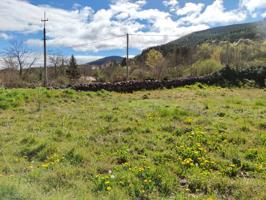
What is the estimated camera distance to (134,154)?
6.28 metres

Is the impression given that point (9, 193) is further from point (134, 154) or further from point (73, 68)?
point (73, 68)

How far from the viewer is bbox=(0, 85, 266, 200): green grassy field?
4676mm

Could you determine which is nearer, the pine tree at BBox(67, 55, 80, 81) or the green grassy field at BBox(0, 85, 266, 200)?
the green grassy field at BBox(0, 85, 266, 200)

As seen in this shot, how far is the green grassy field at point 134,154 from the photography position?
4676 millimetres

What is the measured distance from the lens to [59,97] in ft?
45.0

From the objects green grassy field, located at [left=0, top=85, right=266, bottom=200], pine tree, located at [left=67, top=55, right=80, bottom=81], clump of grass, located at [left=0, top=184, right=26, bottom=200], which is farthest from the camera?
pine tree, located at [left=67, top=55, right=80, bottom=81]

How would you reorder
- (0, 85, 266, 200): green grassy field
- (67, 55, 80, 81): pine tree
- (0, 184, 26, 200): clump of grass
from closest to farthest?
(0, 184, 26, 200): clump of grass → (0, 85, 266, 200): green grassy field → (67, 55, 80, 81): pine tree

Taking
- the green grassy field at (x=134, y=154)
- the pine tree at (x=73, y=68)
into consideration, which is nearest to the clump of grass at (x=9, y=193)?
the green grassy field at (x=134, y=154)

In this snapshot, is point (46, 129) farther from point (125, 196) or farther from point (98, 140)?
point (125, 196)

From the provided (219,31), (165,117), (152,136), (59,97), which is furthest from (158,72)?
(219,31)

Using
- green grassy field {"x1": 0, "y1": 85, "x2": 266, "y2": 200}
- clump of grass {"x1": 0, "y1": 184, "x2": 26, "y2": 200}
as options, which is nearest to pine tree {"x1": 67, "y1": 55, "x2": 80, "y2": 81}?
green grassy field {"x1": 0, "y1": 85, "x2": 266, "y2": 200}

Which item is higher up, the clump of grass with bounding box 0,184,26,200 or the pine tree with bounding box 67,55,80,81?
the pine tree with bounding box 67,55,80,81

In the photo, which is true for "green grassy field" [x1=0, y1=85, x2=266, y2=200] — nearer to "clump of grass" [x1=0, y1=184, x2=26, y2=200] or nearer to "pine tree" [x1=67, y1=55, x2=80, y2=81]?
"clump of grass" [x1=0, y1=184, x2=26, y2=200]

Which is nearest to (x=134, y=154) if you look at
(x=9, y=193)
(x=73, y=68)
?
(x=9, y=193)
